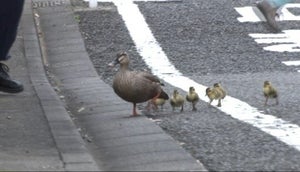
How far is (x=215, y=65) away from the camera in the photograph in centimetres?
1227

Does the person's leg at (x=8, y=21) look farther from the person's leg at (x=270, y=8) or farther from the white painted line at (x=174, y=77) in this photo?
the person's leg at (x=270, y=8)

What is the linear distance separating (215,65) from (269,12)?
76.4 inches

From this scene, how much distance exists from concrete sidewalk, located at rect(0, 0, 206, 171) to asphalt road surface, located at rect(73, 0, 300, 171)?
239 mm

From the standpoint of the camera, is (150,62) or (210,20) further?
(210,20)

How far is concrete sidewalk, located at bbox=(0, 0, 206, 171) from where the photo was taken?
20.2ft

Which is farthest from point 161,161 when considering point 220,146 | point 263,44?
point 263,44

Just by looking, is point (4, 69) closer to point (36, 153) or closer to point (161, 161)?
point (36, 153)

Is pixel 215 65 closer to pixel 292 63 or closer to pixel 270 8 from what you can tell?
pixel 292 63

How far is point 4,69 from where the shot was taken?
322 inches

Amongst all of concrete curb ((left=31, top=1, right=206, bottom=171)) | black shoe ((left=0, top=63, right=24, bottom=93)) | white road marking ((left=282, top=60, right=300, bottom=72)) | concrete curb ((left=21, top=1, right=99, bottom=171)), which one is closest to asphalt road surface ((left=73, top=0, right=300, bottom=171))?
white road marking ((left=282, top=60, right=300, bottom=72))

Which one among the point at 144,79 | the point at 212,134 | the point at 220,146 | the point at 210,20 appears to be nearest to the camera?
the point at 220,146

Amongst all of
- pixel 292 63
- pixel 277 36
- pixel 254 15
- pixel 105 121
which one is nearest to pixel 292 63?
pixel 292 63

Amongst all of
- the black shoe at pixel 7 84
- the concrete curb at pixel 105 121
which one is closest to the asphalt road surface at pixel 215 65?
the concrete curb at pixel 105 121

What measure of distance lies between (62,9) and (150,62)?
10.2 feet
